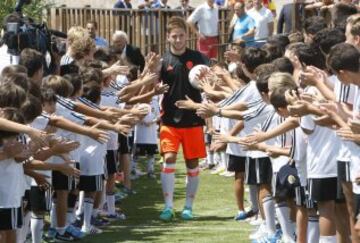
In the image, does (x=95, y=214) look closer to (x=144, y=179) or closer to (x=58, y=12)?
(x=144, y=179)

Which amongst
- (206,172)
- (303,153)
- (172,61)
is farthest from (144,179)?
(303,153)

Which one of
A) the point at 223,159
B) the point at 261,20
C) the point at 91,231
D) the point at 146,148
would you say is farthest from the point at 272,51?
the point at 261,20

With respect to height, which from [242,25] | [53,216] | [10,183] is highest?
[10,183]

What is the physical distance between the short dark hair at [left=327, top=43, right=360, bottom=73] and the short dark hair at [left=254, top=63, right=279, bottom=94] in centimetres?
189

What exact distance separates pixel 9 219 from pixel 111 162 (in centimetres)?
474

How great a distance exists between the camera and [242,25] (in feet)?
77.0

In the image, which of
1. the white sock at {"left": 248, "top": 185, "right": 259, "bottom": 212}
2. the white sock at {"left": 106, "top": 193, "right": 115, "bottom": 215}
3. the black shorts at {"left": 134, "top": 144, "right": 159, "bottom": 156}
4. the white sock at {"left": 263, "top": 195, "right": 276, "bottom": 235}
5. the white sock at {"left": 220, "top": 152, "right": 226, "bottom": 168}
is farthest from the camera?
the white sock at {"left": 220, "top": 152, "right": 226, "bottom": 168}

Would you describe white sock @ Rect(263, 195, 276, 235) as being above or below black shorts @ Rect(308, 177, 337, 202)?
below

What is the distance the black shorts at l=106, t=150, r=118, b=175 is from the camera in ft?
47.4

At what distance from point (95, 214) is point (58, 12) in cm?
1446

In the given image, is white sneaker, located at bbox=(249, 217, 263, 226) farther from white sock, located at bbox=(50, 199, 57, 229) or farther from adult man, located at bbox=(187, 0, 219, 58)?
adult man, located at bbox=(187, 0, 219, 58)

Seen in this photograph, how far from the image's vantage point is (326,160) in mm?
10305

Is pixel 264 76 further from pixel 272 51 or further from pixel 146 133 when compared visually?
pixel 146 133

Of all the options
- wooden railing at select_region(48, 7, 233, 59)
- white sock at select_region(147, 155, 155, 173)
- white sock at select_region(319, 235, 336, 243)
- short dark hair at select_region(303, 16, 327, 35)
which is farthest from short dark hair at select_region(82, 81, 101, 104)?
wooden railing at select_region(48, 7, 233, 59)
